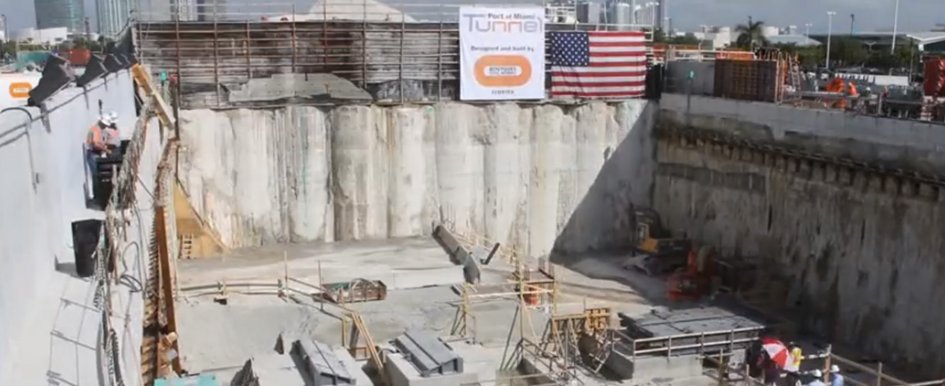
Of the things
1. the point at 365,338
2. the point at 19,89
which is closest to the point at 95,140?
the point at 365,338

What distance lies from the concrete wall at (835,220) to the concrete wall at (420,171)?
8.85 ft

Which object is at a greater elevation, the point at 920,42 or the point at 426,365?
the point at 920,42

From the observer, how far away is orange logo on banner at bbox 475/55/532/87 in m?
28.4

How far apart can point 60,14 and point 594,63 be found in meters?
44.0

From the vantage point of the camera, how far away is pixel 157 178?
1574cm

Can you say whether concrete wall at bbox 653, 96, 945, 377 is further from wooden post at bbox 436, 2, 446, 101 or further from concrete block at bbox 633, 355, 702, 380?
wooden post at bbox 436, 2, 446, 101

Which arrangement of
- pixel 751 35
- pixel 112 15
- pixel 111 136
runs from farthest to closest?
pixel 751 35 < pixel 112 15 < pixel 111 136

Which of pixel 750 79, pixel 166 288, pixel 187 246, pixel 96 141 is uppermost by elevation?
pixel 750 79

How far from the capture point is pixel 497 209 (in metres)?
29.0

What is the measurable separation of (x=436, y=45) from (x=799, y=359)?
15498 mm

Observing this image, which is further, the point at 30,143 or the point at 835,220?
the point at 835,220

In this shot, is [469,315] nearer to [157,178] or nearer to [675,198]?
[157,178]

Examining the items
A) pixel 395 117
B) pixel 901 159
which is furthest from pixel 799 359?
pixel 395 117

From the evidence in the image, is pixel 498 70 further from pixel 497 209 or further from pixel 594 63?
pixel 497 209
